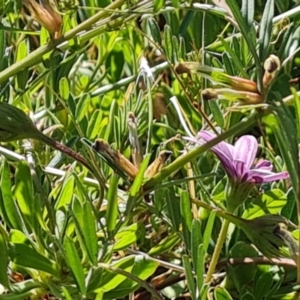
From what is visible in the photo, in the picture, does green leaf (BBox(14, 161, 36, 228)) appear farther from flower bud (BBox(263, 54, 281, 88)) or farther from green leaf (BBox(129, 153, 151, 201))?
flower bud (BBox(263, 54, 281, 88))

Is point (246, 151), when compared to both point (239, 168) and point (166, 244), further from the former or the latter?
point (166, 244)

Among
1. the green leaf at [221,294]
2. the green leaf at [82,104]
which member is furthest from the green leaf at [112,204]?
the green leaf at [82,104]

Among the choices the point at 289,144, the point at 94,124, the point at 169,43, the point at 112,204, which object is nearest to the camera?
the point at 289,144

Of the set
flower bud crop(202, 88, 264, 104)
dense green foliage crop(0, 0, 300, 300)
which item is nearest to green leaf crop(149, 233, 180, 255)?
dense green foliage crop(0, 0, 300, 300)

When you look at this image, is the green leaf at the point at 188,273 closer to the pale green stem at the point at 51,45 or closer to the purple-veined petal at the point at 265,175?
the purple-veined petal at the point at 265,175

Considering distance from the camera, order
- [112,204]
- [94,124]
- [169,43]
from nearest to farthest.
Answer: [112,204]
[169,43]
[94,124]

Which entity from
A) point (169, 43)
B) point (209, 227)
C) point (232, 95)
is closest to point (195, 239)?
point (209, 227)
